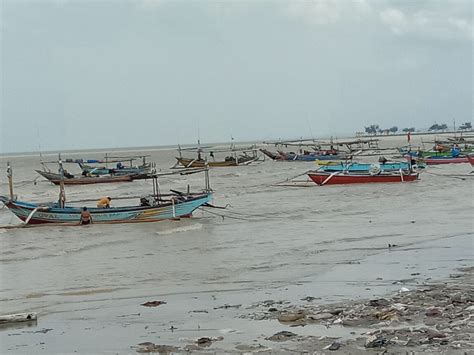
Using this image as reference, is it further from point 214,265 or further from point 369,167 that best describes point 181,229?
point 369,167

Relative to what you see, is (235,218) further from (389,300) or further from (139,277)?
(389,300)

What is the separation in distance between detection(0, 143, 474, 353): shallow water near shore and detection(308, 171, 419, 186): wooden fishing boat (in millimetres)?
6879

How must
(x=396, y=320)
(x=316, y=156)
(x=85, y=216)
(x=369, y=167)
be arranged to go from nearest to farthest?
(x=396, y=320) < (x=85, y=216) < (x=369, y=167) < (x=316, y=156)

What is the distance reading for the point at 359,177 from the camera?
34219 mm

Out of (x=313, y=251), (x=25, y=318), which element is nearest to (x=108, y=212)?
(x=313, y=251)

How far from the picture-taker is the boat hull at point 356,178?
33938 millimetres

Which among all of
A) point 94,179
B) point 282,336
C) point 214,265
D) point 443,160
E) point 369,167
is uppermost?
point 369,167

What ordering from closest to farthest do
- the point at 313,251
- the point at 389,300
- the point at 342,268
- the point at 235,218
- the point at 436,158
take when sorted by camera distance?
the point at 389,300
the point at 342,268
the point at 313,251
the point at 235,218
the point at 436,158

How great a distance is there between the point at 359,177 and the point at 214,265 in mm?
21406

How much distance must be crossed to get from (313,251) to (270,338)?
7609 millimetres

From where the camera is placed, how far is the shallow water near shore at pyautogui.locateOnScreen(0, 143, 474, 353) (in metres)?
8.59

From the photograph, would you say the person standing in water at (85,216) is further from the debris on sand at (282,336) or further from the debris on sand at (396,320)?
the debris on sand at (282,336)

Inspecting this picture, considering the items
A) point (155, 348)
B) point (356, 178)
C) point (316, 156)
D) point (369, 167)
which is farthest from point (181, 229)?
point (316, 156)

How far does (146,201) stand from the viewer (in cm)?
2228
